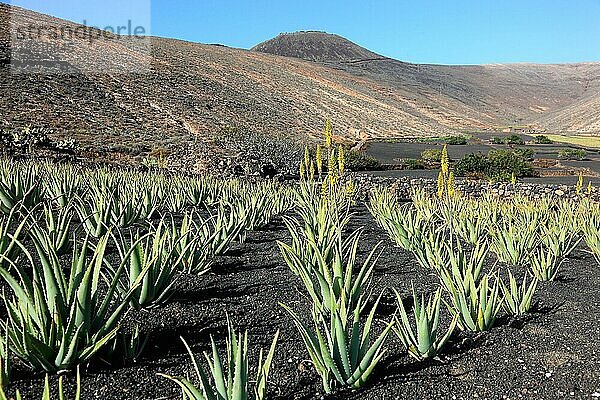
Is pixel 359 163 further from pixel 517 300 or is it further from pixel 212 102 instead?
pixel 212 102

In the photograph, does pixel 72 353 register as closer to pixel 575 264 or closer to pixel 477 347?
pixel 477 347

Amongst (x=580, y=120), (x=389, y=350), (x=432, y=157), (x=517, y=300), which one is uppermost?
(x=580, y=120)

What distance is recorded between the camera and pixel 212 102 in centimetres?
4203

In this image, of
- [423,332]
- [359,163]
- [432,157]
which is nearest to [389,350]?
[423,332]

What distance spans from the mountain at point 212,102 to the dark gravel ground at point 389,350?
48.0 feet

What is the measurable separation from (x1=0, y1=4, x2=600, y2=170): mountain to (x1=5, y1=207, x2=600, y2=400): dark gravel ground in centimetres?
1464

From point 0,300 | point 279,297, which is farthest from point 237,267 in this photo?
point 0,300

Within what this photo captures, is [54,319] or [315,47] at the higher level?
[315,47]

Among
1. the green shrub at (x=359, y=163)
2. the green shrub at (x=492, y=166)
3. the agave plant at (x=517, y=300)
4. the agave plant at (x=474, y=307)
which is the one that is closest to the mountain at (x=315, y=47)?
the green shrub at (x=359, y=163)

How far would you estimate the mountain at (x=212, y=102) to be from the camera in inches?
1141

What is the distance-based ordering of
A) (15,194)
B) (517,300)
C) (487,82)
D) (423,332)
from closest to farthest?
(423,332)
(517,300)
(15,194)
(487,82)

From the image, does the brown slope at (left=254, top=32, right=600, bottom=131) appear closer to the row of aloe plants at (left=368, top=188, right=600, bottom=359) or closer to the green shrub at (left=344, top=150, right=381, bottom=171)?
the green shrub at (left=344, top=150, right=381, bottom=171)

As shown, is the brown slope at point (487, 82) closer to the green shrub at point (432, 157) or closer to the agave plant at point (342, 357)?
the green shrub at point (432, 157)

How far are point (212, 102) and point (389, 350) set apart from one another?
40.8 m
